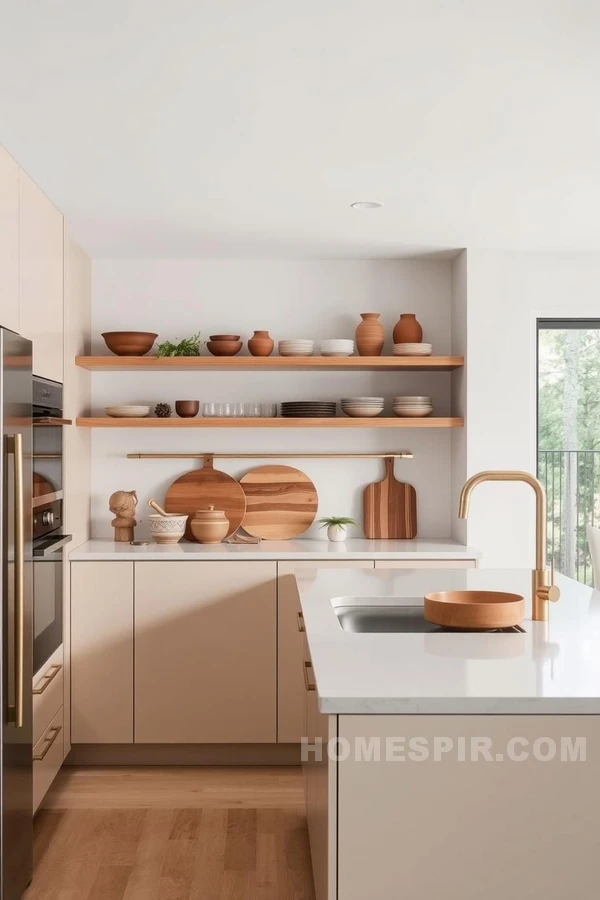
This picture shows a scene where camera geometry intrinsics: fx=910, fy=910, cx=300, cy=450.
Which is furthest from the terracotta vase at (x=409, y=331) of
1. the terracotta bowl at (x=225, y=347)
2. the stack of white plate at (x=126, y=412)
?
the stack of white plate at (x=126, y=412)

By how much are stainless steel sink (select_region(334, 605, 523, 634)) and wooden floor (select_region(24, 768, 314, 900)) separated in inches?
37.0

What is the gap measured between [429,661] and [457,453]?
2834mm

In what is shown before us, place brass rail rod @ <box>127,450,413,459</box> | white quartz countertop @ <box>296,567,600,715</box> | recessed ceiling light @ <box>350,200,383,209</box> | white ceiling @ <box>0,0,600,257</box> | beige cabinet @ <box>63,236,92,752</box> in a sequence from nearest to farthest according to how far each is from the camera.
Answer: white quartz countertop @ <box>296,567,600,715</box>
white ceiling @ <box>0,0,600,257</box>
recessed ceiling light @ <box>350,200,383,209</box>
beige cabinet @ <box>63,236,92,752</box>
brass rail rod @ <box>127,450,413,459</box>

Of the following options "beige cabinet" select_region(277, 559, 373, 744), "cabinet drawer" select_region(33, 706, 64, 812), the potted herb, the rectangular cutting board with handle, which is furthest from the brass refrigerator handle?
the rectangular cutting board with handle

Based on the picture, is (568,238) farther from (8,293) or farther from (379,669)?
(379,669)

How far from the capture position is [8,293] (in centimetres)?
299

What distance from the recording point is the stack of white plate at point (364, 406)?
4566mm

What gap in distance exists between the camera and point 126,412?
178 inches

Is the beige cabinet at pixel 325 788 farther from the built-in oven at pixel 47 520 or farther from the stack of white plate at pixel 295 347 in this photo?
the stack of white plate at pixel 295 347

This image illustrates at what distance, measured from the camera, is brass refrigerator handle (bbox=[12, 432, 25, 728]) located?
2.64 m

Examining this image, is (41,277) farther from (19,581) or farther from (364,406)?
(364,406)

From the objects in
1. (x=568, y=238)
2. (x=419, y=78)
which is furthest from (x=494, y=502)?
(x=419, y=78)

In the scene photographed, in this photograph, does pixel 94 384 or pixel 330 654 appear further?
pixel 94 384

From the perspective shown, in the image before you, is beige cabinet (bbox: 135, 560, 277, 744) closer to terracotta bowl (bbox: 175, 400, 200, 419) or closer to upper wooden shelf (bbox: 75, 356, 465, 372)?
terracotta bowl (bbox: 175, 400, 200, 419)
